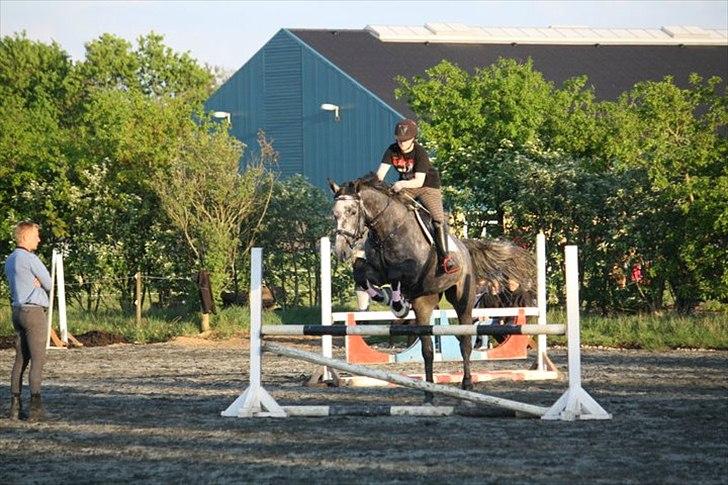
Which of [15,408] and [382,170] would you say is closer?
[15,408]

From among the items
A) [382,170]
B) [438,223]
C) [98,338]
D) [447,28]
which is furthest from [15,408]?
[447,28]

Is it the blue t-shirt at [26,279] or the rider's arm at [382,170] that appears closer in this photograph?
the blue t-shirt at [26,279]

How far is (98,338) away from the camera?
2500 cm

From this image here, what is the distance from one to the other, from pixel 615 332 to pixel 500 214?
15.7 ft

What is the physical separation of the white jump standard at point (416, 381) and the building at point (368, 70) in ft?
108

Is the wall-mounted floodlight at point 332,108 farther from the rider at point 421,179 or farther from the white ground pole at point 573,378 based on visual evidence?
the white ground pole at point 573,378

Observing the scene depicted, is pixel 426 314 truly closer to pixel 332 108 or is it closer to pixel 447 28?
pixel 332 108

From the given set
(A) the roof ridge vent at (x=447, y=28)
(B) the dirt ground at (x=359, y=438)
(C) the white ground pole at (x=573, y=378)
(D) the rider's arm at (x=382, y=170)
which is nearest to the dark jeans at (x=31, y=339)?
(B) the dirt ground at (x=359, y=438)

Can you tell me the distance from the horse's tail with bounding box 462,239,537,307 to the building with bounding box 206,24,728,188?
25.5 metres

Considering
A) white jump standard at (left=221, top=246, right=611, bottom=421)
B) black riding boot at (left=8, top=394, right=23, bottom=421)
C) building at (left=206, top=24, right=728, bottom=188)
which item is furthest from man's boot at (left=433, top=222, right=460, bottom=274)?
building at (left=206, top=24, right=728, bottom=188)

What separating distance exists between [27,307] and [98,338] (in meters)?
12.3

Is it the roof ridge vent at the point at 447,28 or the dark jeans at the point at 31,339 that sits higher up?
the roof ridge vent at the point at 447,28

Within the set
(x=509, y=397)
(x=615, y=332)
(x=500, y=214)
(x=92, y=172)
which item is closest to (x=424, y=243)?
(x=509, y=397)

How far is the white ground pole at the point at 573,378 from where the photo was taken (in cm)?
1193
